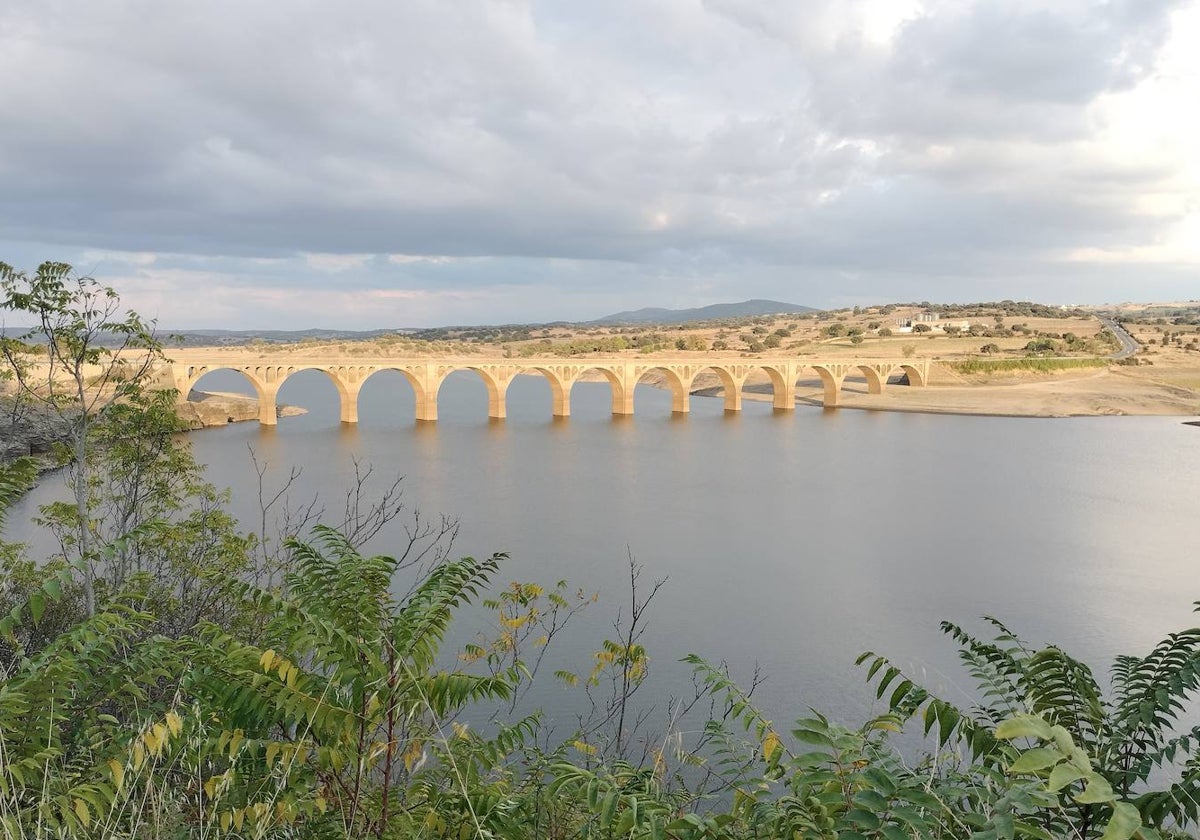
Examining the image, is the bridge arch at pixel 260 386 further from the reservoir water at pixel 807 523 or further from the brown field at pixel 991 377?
the brown field at pixel 991 377

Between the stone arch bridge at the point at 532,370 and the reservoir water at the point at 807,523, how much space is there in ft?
5.51

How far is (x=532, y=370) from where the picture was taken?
139 ft

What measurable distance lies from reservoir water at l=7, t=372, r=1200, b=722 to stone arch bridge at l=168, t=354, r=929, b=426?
168 cm

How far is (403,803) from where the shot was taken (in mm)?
3244

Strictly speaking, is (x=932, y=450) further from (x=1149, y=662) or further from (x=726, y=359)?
(x=1149, y=662)

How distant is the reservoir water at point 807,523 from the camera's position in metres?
12.2

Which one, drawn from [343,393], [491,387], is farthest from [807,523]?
[343,393]

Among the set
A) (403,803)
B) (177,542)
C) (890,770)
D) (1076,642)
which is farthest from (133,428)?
(1076,642)

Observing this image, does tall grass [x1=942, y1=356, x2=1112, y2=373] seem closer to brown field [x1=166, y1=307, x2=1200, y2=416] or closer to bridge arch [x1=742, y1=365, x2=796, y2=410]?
brown field [x1=166, y1=307, x2=1200, y2=416]

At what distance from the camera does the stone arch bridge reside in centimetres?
3747

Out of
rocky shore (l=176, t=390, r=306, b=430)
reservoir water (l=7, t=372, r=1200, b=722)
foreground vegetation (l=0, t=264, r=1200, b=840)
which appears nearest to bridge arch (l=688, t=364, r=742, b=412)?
reservoir water (l=7, t=372, r=1200, b=722)

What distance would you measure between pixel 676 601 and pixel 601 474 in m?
13.0

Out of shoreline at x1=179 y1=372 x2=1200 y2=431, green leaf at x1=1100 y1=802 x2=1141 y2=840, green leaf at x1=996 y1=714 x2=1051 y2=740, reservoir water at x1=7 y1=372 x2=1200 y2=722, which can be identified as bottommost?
reservoir water at x1=7 y1=372 x2=1200 y2=722

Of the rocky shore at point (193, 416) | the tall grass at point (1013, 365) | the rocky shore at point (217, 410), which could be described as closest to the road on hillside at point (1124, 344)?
the tall grass at point (1013, 365)
